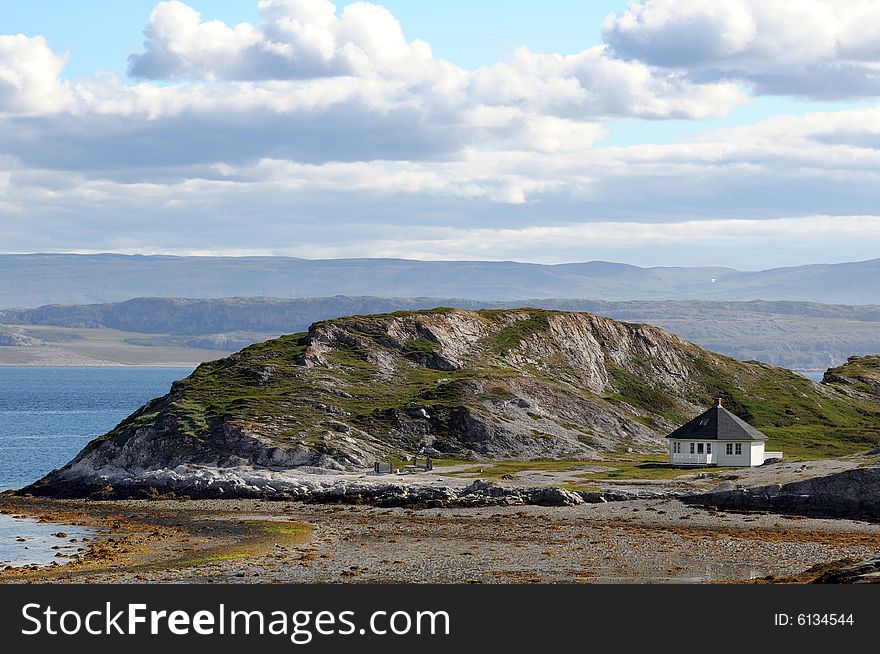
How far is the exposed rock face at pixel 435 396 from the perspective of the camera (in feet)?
372

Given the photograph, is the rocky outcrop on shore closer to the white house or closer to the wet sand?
the wet sand

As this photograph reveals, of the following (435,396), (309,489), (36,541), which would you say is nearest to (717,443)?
(435,396)

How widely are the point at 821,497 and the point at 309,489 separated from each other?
3982cm

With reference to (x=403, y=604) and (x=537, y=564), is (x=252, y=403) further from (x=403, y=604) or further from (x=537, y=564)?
(x=403, y=604)

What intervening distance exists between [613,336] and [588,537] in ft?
329

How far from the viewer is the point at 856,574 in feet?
152

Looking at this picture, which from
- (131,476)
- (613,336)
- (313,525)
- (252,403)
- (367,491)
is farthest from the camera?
(613,336)

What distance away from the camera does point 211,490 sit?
Answer: 102m

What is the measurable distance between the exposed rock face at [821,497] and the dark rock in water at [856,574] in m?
31.1

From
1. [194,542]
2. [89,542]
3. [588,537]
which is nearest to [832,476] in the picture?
[588,537]

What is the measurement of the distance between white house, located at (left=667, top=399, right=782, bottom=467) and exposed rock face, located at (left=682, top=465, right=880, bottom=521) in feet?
71.8

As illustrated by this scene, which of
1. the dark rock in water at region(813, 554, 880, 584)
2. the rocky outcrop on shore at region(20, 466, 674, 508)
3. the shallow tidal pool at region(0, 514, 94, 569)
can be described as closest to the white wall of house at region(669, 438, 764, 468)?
the rocky outcrop on shore at region(20, 466, 674, 508)

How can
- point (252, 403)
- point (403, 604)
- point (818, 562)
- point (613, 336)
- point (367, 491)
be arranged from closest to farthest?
point (403, 604) → point (818, 562) → point (367, 491) → point (252, 403) → point (613, 336)

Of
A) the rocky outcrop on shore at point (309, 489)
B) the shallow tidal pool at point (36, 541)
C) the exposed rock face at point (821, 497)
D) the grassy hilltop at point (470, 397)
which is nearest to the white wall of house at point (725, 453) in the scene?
the grassy hilltop at point (470, 397)
